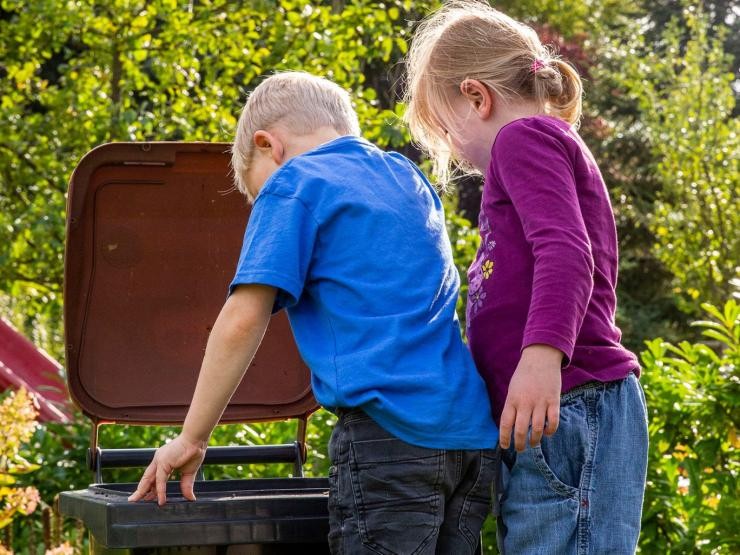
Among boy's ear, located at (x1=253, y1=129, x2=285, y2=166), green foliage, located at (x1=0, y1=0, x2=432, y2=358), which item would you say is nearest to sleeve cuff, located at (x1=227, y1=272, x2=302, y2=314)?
boy's ear, located at (x1=253, y1=129, x2=285, y2=166)

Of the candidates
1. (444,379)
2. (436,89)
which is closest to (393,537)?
(444,379)

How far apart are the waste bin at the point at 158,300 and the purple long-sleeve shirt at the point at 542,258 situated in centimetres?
85

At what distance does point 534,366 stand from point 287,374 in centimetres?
132

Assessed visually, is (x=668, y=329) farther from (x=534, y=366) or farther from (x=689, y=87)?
(x=534, y=366)

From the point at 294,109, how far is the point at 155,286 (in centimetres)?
100

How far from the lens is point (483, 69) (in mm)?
2324

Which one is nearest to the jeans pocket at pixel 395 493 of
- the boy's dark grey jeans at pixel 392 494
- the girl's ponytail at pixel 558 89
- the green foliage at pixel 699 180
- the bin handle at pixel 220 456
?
the boy's dark grey jeans at pixel 392 494

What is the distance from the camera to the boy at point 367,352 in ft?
6.56

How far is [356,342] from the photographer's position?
81.0 inches

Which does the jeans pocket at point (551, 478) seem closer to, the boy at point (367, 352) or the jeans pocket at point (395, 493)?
the boy at point (367, 352)

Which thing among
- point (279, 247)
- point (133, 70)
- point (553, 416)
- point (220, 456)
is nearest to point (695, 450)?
point (220, 456)

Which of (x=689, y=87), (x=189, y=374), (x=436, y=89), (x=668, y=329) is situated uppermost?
(x=689, y=87)

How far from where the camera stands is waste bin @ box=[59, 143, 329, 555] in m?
2.98

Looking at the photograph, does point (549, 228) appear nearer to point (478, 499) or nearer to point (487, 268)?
point (487, 268)
